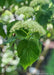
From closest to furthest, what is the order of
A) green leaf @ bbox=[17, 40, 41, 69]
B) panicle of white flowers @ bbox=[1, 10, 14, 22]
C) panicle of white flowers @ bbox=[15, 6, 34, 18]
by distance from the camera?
green leaf @ bbox=[17, 40, 41, 69] → panicle of white flowers @ bbox=[15, 6, 34, 18] → panicle of white flowers @ bbox=[1, 10, 14, 22]

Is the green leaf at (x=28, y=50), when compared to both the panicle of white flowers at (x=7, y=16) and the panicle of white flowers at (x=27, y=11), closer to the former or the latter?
the panicle of white flowers at (x=27, y=11)

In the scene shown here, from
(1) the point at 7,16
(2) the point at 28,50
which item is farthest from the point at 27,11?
(1) the point at 7,16

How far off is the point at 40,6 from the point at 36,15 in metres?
0.09

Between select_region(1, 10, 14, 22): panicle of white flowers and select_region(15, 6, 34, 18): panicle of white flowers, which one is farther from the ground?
select_region(15, 6, 34, 18): panicle of white flowers

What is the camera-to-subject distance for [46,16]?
0.92 metres

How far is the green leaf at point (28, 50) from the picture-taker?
75cm

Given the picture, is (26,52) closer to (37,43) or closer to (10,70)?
(37,43)

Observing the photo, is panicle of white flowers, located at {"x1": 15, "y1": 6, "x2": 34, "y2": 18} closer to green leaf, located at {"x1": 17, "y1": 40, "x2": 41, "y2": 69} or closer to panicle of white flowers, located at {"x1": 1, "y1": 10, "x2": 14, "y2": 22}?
green leaf, located at {"x1": 17, "y1": 40, "x2": 41, "y2": 69}

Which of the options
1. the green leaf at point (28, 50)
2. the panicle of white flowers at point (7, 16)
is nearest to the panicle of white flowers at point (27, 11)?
the green leaf at point (28, 50)

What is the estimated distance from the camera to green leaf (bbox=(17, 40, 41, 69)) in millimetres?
754

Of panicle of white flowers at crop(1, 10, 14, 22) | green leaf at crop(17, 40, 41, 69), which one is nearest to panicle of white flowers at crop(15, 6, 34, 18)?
green leaf at crop(17, 40, 41, 69)

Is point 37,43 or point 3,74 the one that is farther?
point 3,74

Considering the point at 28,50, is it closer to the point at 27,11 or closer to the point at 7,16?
the point at 27,11

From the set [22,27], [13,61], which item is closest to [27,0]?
[22,27]
